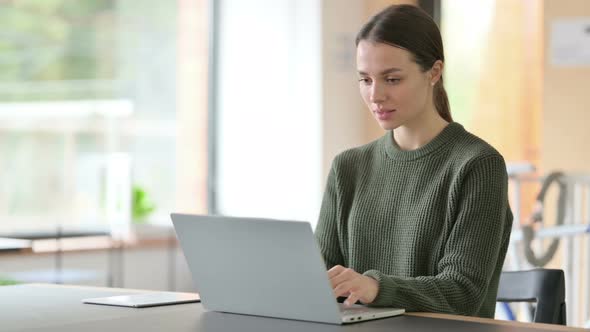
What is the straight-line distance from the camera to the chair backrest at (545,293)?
1897mm

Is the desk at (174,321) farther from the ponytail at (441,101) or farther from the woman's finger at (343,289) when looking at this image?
the ponytail at (441,101)

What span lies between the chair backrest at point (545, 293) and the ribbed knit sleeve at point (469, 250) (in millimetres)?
74

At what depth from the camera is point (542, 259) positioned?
148 inches

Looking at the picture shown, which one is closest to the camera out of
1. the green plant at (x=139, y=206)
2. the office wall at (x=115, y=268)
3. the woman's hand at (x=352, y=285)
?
the woman's hand at (x=352, y=285)

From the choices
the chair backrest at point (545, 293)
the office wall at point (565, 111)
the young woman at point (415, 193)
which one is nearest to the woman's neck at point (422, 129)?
the young woman at point (415, 193)

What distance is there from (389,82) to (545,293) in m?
0.48

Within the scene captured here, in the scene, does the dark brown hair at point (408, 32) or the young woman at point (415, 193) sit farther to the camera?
the dark brown hair at point (408, 32)

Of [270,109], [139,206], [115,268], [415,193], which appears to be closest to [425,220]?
[415,193]

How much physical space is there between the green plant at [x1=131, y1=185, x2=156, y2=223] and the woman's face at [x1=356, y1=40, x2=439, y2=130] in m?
3.66

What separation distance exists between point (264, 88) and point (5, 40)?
1.40m

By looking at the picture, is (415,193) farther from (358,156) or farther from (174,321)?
(174,321)

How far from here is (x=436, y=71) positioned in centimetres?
198

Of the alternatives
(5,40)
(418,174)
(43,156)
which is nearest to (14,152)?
(43,156)

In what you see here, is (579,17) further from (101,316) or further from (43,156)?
(101,316)
